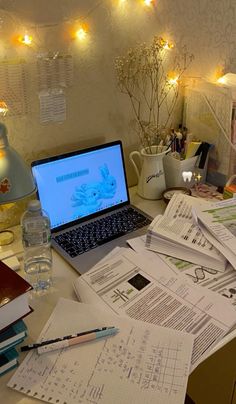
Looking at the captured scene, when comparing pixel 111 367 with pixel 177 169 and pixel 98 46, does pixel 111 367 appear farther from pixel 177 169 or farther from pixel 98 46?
pixel 98 46

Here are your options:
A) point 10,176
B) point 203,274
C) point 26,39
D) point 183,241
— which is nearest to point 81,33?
point 26,39

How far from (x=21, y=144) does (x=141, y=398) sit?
0.80 meters

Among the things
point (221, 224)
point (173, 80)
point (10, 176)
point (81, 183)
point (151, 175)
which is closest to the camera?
point (10, 176)

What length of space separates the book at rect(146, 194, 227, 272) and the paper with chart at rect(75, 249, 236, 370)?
73 millimetres

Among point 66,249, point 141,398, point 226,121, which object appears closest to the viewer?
point 141,398

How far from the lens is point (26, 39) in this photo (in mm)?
1083

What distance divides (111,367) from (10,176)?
461mm

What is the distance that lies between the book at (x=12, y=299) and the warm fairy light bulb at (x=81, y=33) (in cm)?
75

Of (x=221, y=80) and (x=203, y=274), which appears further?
(x=221, y=80)

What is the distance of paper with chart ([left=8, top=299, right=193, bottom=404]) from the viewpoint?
0.72 m

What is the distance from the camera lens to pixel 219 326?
861 millimetres

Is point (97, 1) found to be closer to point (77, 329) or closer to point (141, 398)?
point (77, 329)

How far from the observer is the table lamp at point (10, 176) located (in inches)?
34.4

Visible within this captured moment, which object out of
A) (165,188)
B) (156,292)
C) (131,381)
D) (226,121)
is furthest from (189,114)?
(131,381)
